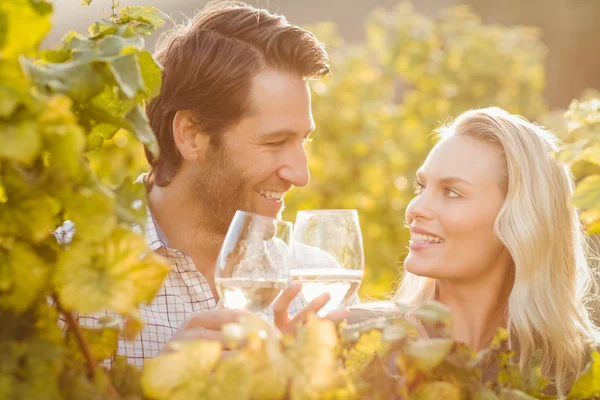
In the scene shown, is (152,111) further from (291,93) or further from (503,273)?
(503,273)

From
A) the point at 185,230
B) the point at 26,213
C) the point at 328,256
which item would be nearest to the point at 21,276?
the point at 26,213

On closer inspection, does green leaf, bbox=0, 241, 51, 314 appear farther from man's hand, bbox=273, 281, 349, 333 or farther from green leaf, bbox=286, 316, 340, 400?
man's hand, bbox=273, 281, 349, 333

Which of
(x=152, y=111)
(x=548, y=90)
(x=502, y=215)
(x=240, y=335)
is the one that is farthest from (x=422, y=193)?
(x=548, y=90)

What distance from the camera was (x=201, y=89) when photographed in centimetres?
362

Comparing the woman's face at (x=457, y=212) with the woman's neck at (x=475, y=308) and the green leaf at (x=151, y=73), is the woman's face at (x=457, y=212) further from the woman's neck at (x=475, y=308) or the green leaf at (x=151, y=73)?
the green leaf at (x=151, y=73)

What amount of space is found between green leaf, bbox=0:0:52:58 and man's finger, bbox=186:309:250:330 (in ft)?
2.12

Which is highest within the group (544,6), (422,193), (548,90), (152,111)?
(544,6)

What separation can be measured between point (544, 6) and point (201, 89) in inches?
752

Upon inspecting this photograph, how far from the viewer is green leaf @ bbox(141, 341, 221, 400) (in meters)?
0.85

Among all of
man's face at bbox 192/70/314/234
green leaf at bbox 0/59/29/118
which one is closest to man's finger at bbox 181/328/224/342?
green leaf at bbox 0/59/29/118

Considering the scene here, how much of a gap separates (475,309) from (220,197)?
3.78 ft

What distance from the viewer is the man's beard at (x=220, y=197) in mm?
3369

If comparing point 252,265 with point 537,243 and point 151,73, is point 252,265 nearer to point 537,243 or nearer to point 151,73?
point 151,73

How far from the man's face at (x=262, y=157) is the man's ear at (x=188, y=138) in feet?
0.36
